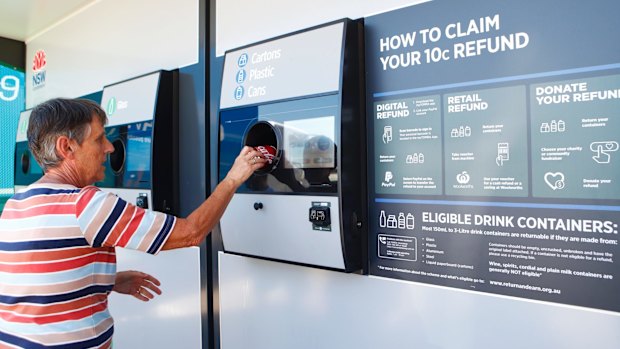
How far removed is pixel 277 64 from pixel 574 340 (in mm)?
1302

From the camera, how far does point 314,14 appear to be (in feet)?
6.32

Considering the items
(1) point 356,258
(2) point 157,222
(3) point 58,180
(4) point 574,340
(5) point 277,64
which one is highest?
Answer: (5) point 277,64

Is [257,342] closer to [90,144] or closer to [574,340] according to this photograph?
[90,144]

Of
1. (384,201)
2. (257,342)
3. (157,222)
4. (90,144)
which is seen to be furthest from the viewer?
(257,342)

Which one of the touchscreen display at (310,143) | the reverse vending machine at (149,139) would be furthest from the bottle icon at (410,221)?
the reverse vending machine at (149,139)

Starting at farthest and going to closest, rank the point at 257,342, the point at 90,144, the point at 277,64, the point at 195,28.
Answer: the point at 195,28, the point at 257,342, the point at 277,64, the point at 90,144

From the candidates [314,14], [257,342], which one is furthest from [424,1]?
[257,342]

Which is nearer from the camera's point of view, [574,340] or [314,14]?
[574,340]

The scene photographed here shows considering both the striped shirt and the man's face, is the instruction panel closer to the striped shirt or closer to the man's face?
the striped shirt

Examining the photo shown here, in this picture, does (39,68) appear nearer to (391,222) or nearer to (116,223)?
(116,223)

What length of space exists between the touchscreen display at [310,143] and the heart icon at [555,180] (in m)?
0.64

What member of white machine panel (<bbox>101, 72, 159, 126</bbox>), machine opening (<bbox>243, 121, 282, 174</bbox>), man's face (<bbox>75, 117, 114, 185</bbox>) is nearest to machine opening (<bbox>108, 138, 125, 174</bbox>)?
white machine panel (<bbox>101, 72, 159, 126</bbox>)

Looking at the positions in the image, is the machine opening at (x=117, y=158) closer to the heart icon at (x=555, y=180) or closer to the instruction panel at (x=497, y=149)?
the instruction panel at (x=497, y=149)

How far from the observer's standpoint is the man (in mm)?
1376
